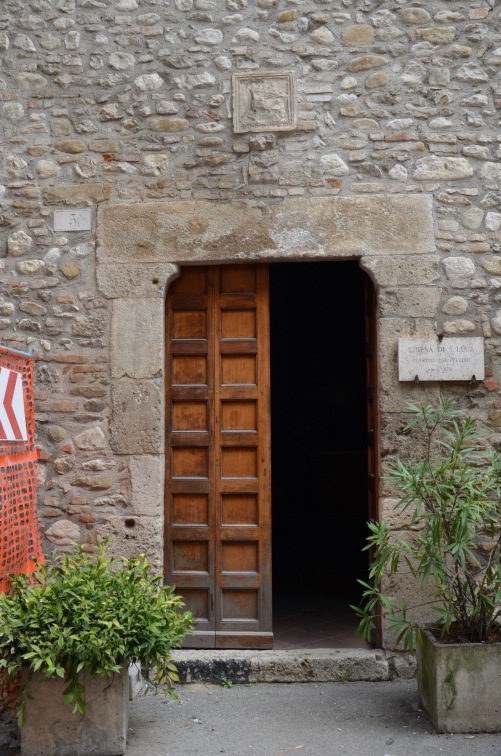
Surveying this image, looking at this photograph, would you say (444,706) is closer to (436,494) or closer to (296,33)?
(436,494)

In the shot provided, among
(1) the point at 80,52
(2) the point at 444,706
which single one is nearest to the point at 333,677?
(2) the point at 444,706

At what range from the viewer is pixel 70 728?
3229 millimetres

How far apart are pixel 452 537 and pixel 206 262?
203cm

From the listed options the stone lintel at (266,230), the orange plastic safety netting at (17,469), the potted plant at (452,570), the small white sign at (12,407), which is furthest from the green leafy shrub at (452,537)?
the small white sign at (12,407)

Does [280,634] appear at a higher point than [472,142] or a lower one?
lower

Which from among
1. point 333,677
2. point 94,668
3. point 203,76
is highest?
point 203,76

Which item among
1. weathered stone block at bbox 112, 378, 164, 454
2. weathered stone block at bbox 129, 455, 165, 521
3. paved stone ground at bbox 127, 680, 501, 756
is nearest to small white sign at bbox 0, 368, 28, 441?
weathered stone block at bbox 112, 378, 164, 454

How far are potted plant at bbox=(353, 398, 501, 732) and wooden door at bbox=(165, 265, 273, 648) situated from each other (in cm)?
77

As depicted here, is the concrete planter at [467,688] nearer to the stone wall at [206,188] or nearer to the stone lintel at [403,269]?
the stone wall at [206,188]

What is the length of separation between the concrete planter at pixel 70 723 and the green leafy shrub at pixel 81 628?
0.06 m

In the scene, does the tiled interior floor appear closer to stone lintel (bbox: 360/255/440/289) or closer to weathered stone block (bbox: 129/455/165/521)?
weathered stone block (bbox: 129/455/165/521)

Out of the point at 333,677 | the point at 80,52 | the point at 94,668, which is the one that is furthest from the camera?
the point at 80,52

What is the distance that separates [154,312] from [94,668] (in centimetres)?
199

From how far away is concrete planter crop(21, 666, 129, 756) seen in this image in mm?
3223
